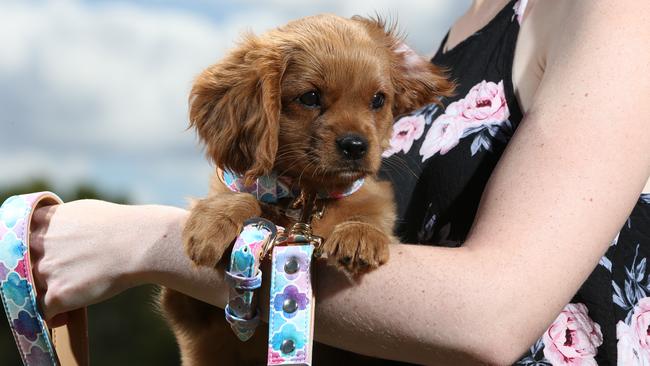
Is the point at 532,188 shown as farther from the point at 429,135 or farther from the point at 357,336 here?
the point at 429,135

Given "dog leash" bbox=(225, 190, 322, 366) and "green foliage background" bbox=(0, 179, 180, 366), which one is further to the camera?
"green foliage background" bbox=(0, 179, 180, 366)

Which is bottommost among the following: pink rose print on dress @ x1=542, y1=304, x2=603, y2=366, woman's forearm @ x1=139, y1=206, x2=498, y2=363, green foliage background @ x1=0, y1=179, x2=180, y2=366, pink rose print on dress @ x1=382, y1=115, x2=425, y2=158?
green foliage background @ x1=0, y1=179, x2=180, y2=366

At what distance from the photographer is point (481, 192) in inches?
107

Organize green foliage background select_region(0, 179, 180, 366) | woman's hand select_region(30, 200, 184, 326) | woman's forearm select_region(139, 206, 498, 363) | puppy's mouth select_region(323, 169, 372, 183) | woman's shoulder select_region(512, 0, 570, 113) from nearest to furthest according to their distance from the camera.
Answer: woman's forearm select_region(139, 206, 498, 363) < woman's hand select_region(30, 200, 184, 326) < woman's shoulder select_region(512, 0, 570, 113) < puppy's mouth select_region(323, 169, 372, 183) < green foliage background select_region(0, 179, 180, 366)

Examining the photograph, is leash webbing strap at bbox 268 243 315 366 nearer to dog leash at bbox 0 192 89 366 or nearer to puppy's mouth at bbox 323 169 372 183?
puppy's mouth at bbox 323 169 372 183

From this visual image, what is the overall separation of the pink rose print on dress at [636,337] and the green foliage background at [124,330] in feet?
66.7

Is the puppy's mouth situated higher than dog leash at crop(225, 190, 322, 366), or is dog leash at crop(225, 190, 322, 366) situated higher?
the puppy's mouth

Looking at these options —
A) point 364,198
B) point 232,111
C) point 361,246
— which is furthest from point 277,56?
point 361,246

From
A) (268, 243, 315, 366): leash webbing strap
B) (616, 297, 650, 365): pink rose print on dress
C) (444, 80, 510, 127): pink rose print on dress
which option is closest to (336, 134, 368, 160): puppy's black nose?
(444, 80, 510, 127): pink rose print on dress

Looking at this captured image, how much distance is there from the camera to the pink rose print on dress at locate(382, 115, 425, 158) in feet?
10.6

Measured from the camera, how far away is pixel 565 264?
2158mm

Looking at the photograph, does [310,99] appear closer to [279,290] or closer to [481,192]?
[481,192]

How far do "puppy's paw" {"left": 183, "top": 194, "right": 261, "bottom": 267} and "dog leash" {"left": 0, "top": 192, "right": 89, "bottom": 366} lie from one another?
1.85ft

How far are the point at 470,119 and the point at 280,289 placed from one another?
1.12 m
